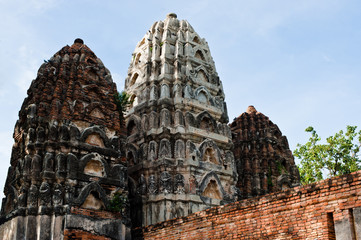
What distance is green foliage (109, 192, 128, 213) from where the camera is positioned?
13.7 meters

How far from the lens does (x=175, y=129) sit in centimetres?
1930

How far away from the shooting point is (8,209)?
1405 centimetres

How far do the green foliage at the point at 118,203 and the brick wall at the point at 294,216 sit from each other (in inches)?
103

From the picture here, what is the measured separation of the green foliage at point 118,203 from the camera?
1371cm

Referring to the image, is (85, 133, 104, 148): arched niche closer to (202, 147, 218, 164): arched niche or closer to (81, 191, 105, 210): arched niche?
(81, 191, 105, 210): arched niche

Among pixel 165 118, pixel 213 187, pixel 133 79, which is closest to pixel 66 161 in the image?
pixel 165 118

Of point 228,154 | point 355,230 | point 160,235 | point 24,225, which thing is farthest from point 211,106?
point 355,230

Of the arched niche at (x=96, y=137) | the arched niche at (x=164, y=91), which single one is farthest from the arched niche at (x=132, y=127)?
the arched niche at (x=96, y=137)

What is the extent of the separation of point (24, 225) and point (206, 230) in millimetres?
5119

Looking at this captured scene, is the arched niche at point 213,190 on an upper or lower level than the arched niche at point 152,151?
lower

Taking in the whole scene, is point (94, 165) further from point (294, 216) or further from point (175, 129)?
point (294, 216)

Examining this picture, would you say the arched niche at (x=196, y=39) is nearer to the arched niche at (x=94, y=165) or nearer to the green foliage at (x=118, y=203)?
the arched niche at (x=94, y=165)

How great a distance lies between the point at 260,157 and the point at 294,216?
1645 centimetres

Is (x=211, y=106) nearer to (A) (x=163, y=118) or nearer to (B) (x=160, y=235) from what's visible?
(A) (x=163, y=118)
